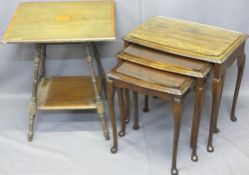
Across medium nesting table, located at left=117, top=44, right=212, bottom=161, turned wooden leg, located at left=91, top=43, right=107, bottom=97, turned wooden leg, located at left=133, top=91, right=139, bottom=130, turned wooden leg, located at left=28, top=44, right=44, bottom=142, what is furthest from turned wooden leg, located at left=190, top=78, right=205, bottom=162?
turned wooden leg, located at left=28, top=44, right=44, bottom=142

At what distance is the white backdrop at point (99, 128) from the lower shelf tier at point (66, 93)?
113 mm

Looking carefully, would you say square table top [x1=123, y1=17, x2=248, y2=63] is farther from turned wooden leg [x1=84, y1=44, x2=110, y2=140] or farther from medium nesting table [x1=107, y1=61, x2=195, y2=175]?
turned wooden leg [x1=84, y1=44, x2=110, y2=140]

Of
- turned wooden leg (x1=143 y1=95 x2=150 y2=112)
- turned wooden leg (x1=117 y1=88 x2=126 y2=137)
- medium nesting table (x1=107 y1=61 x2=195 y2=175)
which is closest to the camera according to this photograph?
medium nesting table (x1=107 y1=61 x2=195 y2=175)

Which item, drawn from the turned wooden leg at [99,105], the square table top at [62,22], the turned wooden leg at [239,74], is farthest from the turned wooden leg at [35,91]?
the turned wooden leg at [239,74]

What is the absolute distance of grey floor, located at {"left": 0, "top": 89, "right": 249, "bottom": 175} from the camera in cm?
209

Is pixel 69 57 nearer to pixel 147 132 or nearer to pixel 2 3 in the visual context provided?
pixel 2 3

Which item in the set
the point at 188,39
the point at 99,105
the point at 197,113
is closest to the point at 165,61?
the point at 188,39

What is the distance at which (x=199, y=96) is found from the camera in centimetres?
190

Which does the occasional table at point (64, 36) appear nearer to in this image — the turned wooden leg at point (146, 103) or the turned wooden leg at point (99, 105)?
the turned wooden leg at point (99, 105)

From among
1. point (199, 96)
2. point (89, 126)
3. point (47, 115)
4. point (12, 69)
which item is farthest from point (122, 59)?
point (12, 69)

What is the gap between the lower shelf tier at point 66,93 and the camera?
2.25 meters

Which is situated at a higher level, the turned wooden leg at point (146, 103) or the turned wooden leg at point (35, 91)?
the turned wooden leg at point (35, 91)

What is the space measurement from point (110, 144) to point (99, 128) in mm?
148

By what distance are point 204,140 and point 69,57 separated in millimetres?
884
